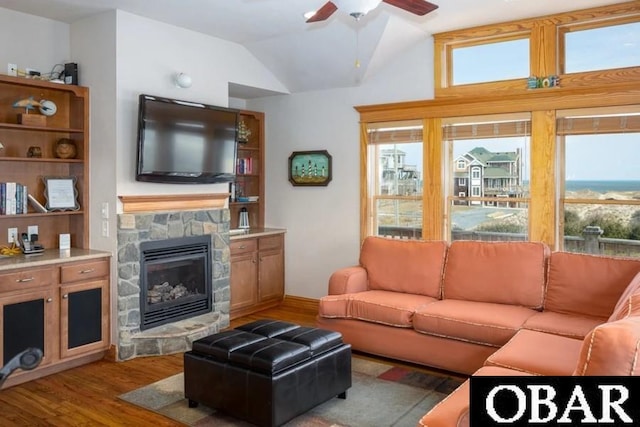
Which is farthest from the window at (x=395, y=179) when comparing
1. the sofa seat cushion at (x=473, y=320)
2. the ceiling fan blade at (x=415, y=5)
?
the ceiling fan blade at (x=415, y=5)

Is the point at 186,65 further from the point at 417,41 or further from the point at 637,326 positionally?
the point at 637,326

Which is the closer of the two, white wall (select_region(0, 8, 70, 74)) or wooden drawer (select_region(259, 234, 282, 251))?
white wall (select_region(0, 8, 70, 74))

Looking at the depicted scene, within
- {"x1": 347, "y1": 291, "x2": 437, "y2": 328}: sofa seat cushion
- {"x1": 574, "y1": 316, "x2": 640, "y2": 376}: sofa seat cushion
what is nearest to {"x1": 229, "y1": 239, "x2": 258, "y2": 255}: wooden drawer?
{"x1": 347, "y1": 291, "x2": 437, "y2": 328}: sofa seat cushion

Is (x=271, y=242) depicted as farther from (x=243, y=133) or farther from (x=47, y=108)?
(x=47, y=108)

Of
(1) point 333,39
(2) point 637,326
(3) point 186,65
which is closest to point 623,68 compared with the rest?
(1) point 333,39

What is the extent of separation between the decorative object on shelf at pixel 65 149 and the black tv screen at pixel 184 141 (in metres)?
0.64

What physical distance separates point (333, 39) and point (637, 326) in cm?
395

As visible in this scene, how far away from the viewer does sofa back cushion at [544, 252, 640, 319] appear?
12.6 ft

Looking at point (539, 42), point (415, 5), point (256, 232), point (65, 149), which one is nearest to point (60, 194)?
point (65, 149)

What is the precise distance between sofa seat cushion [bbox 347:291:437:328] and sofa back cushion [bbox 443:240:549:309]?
1.01 feet

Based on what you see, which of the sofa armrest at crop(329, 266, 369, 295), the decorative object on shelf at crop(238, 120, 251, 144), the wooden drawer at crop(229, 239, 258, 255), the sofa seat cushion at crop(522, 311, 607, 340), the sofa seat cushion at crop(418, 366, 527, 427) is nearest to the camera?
the sofa seat cushion at crop(418, 366, 527, 427)

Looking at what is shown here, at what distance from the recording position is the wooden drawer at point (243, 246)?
569 cm

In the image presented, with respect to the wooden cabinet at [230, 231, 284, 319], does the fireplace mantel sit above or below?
above

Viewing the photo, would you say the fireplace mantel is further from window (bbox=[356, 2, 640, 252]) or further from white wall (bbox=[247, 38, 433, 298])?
window (bbox=[356, 2, 640, 252])
